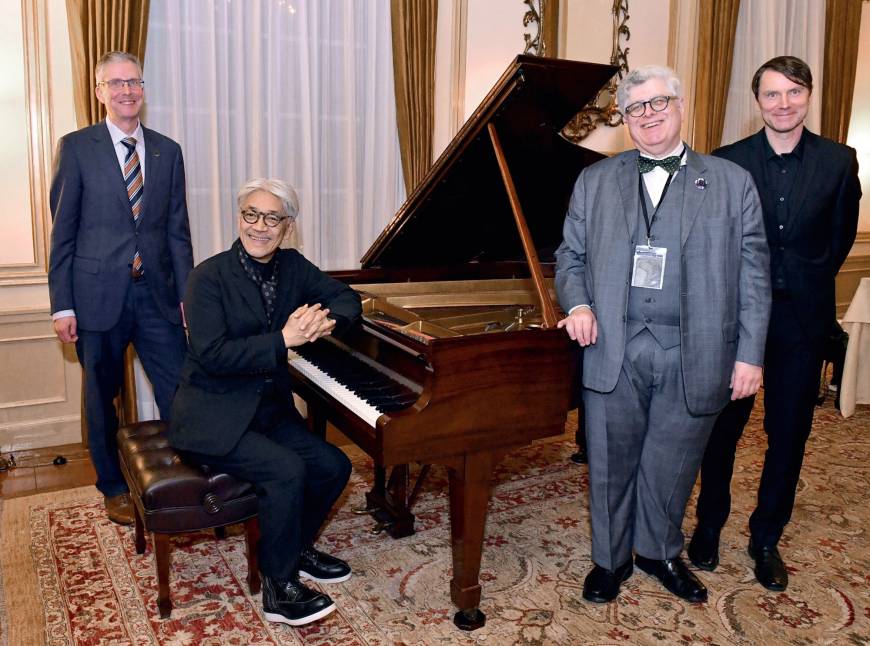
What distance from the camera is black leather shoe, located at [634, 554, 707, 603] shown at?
2.72m

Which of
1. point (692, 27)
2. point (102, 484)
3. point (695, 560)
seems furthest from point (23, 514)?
point (692, 27)

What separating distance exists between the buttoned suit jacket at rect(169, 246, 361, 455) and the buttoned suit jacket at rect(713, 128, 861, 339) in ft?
4.80

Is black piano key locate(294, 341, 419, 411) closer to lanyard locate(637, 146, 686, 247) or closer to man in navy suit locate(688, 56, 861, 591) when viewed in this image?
lanyard locate(637, 146, 686, 247)

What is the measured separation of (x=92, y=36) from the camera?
3906mm

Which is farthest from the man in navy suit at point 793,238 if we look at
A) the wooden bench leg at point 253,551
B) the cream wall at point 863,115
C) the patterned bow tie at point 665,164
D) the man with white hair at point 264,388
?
the cream wall at point 863,115

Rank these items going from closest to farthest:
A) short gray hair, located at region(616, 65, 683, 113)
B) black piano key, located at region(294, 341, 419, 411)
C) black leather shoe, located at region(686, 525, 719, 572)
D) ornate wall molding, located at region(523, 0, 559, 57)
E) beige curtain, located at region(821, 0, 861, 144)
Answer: short gray hair, located at region(616, 65, 683, 113) → black piano key, located at region(294, 341, 419, 411) → black leather shoe, located at region(686, 525, 719, 572) → ornate wall molding, located at region(523, 0, 559, 57) → beige curtain, located at region(821, 0, 861, 144)

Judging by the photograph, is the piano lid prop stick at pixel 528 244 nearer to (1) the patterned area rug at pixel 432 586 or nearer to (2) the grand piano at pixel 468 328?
(2) the grand piano at pixel 468 328

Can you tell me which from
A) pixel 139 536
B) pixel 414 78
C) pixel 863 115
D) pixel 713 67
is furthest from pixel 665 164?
pixel 863 115

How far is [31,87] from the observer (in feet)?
12.9

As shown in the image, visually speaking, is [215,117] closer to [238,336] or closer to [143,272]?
[143,272]

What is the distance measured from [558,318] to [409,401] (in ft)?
2.11

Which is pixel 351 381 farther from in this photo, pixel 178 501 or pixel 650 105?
pixel 650 105

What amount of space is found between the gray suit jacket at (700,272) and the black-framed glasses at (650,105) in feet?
0.52

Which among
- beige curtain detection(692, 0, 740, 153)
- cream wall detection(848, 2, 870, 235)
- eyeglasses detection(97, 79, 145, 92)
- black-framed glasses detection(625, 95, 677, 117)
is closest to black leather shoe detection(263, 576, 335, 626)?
black-framed glasses detection(625, 95, 677, 117)
